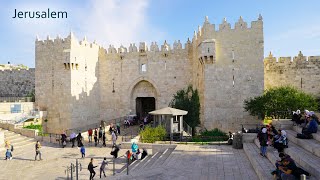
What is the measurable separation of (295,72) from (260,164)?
→ 1694 centimetres

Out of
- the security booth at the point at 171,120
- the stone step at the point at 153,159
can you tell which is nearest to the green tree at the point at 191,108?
the security booth at the point at 171,120

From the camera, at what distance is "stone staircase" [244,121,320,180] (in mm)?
7285

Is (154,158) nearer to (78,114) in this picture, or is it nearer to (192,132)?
(192,132)

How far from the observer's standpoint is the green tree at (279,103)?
18.2 metres

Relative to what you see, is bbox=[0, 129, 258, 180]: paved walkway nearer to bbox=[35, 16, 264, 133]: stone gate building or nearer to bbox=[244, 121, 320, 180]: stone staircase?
bbox=[244, 121, 320, 180]: stone staircase

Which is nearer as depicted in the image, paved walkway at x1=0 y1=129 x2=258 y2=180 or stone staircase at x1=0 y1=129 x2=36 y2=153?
paved walkway at x1=0 y1=129 x2=258 y2=180

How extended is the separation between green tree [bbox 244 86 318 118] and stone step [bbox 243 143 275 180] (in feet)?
23.5

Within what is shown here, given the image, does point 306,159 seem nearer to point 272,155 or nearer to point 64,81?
point 272,155

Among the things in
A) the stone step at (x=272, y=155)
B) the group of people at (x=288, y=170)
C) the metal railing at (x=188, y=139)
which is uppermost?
the group of people at (x=288, y=170)

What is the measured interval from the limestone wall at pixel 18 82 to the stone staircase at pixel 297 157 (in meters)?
32.1

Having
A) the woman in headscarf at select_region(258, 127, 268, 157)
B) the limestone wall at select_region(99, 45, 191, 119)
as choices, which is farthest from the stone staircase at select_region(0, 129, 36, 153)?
the woman in headscarf at select_region(258, 127, 268, 157)

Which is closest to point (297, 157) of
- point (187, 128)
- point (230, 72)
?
point (187, 128)

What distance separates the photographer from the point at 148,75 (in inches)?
1085

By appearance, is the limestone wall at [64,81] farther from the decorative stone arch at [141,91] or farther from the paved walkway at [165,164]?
the paved walkway at [165,164]
